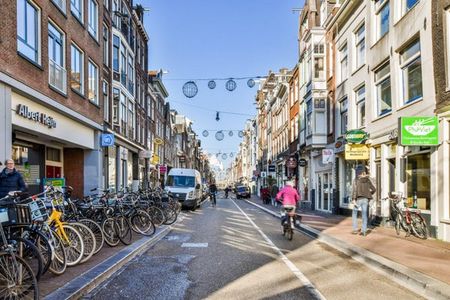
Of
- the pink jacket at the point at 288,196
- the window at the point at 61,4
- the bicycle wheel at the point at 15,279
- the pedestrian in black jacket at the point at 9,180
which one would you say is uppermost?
the window at the point at 61,4

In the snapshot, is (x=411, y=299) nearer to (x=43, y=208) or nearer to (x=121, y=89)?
(x=43, y=208)

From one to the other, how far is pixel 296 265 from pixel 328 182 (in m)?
17.1

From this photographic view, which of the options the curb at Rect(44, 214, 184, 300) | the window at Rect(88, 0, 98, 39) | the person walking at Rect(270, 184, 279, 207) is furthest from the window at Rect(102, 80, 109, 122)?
the curb at Rect(44, 214, 184, 300)

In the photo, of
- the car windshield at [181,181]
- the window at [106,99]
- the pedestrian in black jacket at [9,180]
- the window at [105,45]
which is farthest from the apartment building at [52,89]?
the car windshield at [181,181]

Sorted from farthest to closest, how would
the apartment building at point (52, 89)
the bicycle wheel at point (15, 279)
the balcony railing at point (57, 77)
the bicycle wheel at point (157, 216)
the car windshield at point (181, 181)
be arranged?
the car windshield at point (181, 181)
the bicycle wheel at point (157, 216)
the balcony railing at point (57, 77)
the apartment building at point (52, 89)
the bicycle wheel at point (15, 279)

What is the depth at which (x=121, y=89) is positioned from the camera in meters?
31.0

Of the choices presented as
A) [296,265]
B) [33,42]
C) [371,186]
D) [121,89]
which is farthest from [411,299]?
[121,89]

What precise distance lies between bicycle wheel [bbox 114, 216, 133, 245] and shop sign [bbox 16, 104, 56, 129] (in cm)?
457

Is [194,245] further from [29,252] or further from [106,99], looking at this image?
[106,99]

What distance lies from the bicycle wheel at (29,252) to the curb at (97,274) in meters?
0.41

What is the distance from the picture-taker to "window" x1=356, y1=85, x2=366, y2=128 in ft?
65.2

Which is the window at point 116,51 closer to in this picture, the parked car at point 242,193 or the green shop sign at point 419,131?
the green shop sign at point 419,131

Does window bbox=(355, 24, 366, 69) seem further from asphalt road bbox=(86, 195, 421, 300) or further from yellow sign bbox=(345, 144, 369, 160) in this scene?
asphalt road bbox=(86, 195, 421, 300)

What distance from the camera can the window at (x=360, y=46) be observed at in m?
19.9
